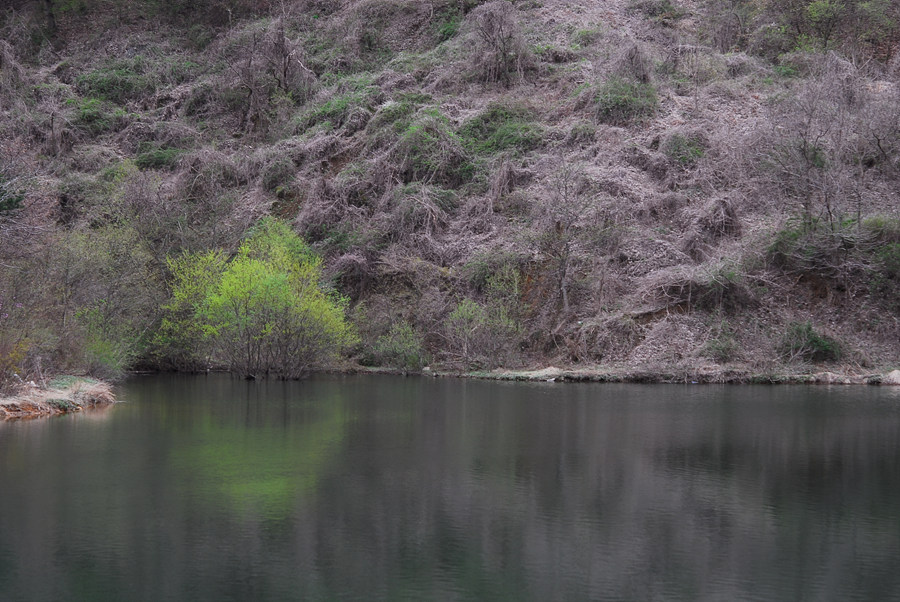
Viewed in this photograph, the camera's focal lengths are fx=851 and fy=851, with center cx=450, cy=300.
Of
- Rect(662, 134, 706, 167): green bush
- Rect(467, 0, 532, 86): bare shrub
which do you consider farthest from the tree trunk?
Rect(662, 134, 706, 167): green bush

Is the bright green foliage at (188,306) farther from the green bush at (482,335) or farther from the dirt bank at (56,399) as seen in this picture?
the green bush at (482,335)

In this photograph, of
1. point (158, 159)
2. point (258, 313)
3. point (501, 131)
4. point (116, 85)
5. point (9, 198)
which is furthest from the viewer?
point (116, 85)

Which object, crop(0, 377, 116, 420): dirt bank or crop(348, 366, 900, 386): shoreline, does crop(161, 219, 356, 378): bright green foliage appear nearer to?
crop(0, 377, 116, 420): dirt bank

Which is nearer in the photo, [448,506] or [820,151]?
[448,506]

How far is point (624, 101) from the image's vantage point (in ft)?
186

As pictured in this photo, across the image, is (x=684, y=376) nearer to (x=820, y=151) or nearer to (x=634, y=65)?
(x=820, y=151)

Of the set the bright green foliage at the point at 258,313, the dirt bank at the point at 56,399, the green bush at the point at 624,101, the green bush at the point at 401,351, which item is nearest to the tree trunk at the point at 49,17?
the bright green foliage at the point at 258,313

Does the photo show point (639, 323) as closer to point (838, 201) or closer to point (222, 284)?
point (838, 201)

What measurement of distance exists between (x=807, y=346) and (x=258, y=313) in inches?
1007

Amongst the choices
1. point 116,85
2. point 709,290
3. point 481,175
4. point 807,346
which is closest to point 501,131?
point 481,175

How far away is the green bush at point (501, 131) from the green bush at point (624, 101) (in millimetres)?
4645

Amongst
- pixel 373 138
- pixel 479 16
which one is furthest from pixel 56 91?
pixel 479 16

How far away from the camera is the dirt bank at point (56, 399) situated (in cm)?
2519

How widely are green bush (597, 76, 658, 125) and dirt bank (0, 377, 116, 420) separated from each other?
Result: 126 feet
